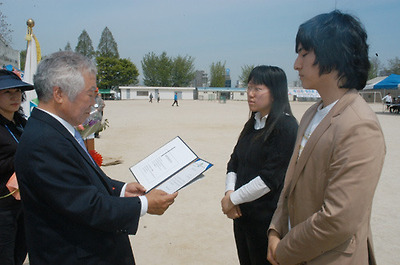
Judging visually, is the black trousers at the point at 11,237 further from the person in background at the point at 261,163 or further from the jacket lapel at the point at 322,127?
the jacket lapel at the point at 322,127

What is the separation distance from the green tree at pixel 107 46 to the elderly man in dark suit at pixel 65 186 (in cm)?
7725

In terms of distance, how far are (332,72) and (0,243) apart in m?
2.72

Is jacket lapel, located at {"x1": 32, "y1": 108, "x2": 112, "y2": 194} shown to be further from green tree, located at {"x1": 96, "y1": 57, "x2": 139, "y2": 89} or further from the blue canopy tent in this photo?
green tree, located at {"x1": 96, "y1": 57, "x2": 139, "y2": 89}

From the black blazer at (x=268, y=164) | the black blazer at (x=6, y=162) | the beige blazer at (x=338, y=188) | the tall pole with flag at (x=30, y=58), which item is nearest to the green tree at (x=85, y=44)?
the tall pole with flag at (x=30, y=58)

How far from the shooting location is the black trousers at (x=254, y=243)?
2.15 metres

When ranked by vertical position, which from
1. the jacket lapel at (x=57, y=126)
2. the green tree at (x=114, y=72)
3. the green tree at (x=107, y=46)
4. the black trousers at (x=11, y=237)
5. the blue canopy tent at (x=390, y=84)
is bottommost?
the black trousers at (x=11, y=237)

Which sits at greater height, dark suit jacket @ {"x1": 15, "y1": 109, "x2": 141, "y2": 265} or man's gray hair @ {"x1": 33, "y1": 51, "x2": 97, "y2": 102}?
man's gray hair @ {"x1": 33, "y1": 51, "x2": 97, "y2": 102}

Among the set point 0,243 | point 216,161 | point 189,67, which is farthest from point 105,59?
point 0,243

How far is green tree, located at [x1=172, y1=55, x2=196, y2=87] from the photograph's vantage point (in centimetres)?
7975

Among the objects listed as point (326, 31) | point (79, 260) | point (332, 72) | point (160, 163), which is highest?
point (326, 31)

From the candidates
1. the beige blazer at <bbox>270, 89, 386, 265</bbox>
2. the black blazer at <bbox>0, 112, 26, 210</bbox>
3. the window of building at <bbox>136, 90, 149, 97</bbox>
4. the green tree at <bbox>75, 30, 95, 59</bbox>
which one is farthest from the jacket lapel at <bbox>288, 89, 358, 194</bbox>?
the green tree at <bbox>75, 30, 95, 59</bbox>

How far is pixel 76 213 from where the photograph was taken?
4.66 ft

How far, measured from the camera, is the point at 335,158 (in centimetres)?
124

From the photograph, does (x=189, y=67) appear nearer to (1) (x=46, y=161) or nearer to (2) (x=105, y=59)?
(2) (x=105, y=59)
